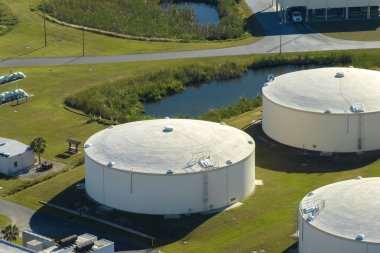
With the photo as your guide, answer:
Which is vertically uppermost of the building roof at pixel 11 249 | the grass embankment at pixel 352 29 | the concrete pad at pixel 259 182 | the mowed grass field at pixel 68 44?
the grass embankment at pixel 352 29

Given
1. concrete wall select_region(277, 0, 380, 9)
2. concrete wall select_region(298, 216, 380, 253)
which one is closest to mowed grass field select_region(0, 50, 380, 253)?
concrete wall select_region(298, 216, 380, 253)

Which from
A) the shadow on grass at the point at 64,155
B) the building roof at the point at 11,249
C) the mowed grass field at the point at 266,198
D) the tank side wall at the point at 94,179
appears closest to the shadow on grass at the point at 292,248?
the mowed grass field at the point at 266,198

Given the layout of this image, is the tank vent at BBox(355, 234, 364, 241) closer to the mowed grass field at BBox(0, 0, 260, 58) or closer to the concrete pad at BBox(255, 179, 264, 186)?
the concrete pad at BBox(255, 179, 264, 186)

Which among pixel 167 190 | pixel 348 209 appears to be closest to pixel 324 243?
pixel 348 209

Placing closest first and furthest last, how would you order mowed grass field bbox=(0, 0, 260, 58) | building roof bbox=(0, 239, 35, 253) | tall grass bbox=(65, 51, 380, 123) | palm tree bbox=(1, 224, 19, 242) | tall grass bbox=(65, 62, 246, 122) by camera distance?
building roof bbox=(0, 239, 35, 253) < palm tree bbox=(1, 224, 19, 242) < tall grass bbox=(65, 51, 380, 123) < tall grass bbox=(65, 62, 246, 122) < mowed grass field bbox=(0, 0, 260, 58)

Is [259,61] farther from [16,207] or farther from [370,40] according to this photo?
[16,207]

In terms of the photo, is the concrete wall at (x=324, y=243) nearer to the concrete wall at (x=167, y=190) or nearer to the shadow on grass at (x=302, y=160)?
the concrete wall at (x=167, y=190)

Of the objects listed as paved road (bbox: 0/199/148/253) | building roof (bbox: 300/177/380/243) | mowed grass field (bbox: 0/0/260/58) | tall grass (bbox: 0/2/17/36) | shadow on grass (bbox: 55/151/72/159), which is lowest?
paved road (bbox: 0/199/148/253)
